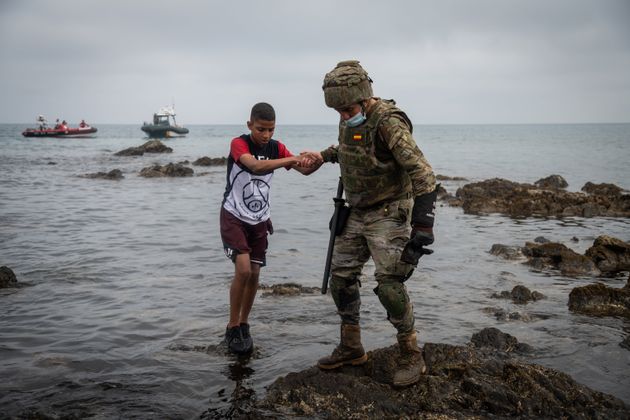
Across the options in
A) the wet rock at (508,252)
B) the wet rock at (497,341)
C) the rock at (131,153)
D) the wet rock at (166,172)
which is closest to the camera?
the wet rock at (497,341)

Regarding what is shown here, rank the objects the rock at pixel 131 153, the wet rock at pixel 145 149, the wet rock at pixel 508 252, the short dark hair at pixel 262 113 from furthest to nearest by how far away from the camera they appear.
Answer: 1. the wet rock at pixel 145 149
2. the rock at pixel 131 153
3. the wet rock at pixel 508 252
4. the short dark hair at pixel 262 113

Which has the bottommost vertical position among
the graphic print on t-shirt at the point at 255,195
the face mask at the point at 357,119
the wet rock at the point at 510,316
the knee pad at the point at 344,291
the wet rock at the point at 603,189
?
the wet rock at the point at 510,316

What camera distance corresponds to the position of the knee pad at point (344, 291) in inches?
184

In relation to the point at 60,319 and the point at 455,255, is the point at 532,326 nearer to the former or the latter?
the point at 455,255

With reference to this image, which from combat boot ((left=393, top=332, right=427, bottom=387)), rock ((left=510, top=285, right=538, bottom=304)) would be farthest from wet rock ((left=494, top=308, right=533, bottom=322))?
combat boot ((left=393, top=332, right=427, bottom=387))

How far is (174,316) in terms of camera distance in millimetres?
6820

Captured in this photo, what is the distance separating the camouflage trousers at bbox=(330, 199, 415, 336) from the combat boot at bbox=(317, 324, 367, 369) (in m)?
0.11

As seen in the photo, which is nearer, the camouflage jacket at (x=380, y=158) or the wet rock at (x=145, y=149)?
the camouflage jacket at (x=380, y=158)

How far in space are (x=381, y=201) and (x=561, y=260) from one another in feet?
22.2

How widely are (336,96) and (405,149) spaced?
71 centimetres

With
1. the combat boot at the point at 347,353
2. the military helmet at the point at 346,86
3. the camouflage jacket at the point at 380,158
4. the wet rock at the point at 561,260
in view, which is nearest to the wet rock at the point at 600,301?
the wet rock at the point at 561,260

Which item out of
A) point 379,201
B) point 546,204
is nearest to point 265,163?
point 379,201

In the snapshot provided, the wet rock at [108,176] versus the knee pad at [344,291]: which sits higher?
the knee pad at [344,291]

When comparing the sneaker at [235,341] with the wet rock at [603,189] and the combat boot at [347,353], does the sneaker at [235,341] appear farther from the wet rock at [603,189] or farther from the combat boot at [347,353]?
the wet rock at [603,189]
